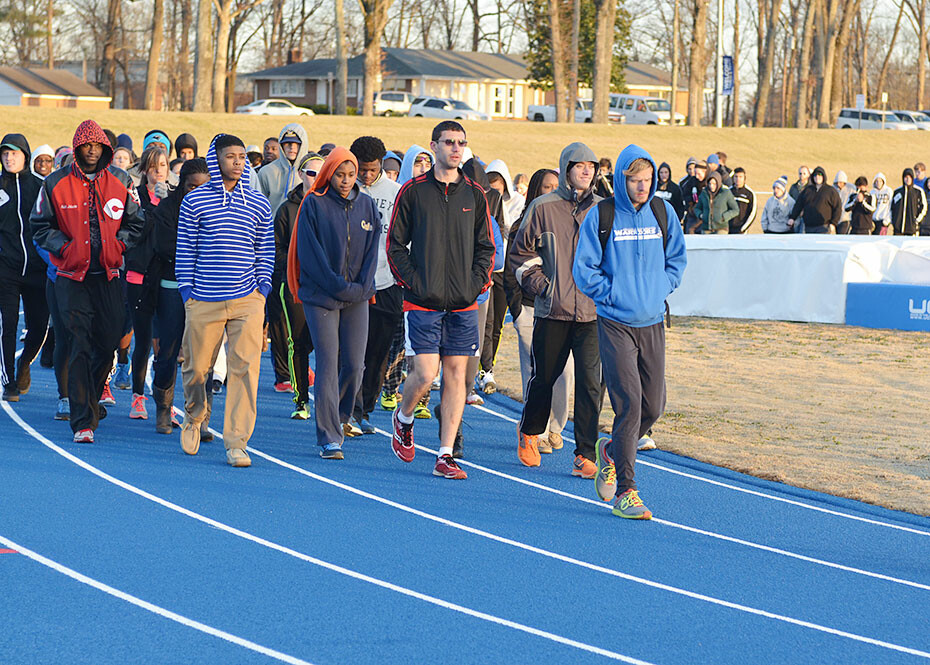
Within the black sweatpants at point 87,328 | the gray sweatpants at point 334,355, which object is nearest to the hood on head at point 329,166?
the gray sweatpants at point 334,355

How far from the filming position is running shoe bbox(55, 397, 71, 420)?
419 inches

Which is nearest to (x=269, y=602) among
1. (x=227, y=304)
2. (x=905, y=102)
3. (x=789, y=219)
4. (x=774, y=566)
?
(x=774, y=566)

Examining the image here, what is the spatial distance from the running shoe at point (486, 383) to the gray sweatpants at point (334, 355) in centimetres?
333

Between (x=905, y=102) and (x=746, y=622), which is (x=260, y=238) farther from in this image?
(x=905, y=102)

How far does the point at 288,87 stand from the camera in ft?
283

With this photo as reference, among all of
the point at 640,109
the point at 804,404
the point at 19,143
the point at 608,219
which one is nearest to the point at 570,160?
the point at 608,219

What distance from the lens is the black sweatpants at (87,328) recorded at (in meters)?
9.79

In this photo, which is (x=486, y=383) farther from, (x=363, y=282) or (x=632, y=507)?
(x=632, y=507)

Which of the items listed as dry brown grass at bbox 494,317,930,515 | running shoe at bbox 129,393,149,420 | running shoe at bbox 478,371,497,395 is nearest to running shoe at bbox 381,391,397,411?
running shoe at bbox 478,371,497,395

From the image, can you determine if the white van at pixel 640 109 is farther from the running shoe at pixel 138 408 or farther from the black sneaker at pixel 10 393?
the running shoe at pixel 138 408

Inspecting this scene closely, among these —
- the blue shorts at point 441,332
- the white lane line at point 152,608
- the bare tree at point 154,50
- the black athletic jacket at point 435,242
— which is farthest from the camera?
the bare tree at point 154,50

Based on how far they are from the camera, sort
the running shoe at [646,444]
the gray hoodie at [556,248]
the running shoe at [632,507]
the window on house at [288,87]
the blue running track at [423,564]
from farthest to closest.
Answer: the window on house at [288,87], the running shoe at [646,444], the gray hoodie at [556,248], the running shoe at [632,507], the blue running track at [423,564]

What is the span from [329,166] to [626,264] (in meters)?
2.32

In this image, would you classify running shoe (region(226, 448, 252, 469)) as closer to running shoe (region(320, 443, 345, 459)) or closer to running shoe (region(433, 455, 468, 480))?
running shoe (region(320, 443, 345, 459))
